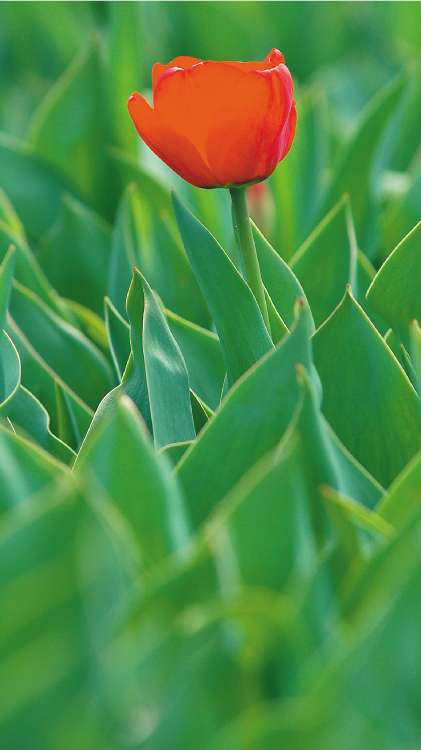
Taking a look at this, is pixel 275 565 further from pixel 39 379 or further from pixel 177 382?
pixel 39 379

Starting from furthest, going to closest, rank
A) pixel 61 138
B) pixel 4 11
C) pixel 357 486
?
pixel 4 11 < pixel 61 138 < pixel 357 486

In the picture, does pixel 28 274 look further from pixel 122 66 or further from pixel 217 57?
pixel 217 57

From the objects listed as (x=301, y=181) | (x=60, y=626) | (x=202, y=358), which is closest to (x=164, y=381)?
(x=202, y=358)

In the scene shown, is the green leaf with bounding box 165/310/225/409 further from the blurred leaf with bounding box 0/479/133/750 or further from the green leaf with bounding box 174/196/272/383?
the blurred leaf with bounding box 0/479/133/750

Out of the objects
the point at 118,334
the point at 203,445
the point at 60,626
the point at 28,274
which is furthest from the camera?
the point at 28,274

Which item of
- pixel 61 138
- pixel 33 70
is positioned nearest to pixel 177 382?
pixel 61 138
